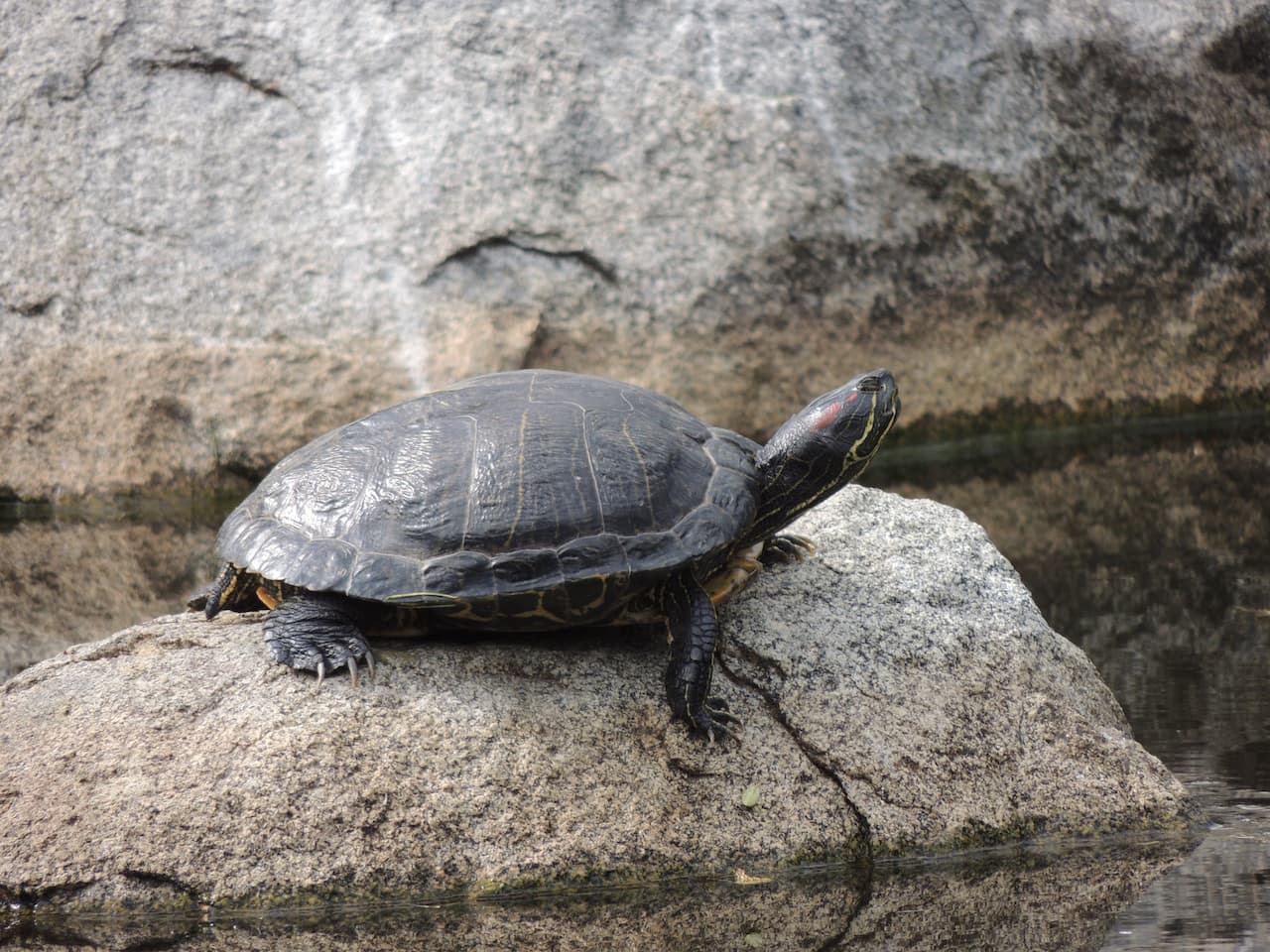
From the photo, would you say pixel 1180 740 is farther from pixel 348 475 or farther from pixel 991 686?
pixel 348 475

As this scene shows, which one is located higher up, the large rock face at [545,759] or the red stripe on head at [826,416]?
the red stripe on head at [826,416]

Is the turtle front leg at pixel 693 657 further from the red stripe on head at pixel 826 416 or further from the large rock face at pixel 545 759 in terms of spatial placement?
the red stripe on head at pixel 826 416

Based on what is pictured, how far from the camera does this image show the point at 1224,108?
945 cm

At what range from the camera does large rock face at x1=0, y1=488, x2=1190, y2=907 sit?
3336 millimetres

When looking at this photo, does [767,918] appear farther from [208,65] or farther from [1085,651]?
[208,65]

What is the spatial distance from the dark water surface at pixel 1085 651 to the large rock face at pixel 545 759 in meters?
0.12

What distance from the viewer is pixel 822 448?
3.97m

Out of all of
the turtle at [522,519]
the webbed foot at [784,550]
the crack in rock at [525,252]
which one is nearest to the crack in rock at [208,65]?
the crack in rock at [525,252]

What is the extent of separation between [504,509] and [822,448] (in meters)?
0.98

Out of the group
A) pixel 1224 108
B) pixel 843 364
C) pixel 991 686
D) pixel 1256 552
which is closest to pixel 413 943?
pixel 991 686

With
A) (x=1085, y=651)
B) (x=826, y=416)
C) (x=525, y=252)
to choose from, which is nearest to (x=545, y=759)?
(x=826, y=416)

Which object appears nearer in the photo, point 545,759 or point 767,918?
point 767,918

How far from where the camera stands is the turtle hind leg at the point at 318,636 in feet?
11.9

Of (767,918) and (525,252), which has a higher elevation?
(525,252)
